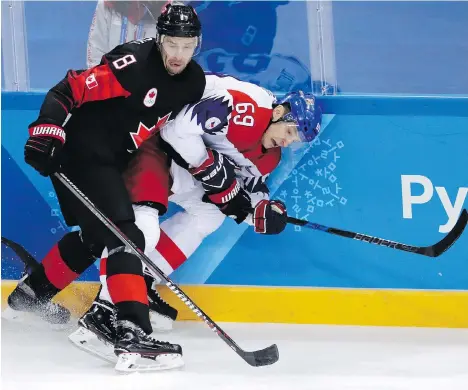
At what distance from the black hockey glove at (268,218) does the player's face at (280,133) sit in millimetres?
223

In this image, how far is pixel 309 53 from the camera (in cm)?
364

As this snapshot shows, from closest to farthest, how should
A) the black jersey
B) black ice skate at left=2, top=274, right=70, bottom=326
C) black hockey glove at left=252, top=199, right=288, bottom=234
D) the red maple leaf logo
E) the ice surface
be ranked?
the ice surface → the black jersey → the red maple leaf logo → black hockey glove at left=252, top=199, right=288, bottom=234 → black ice skate at left=2, top=274, right=70, bottom=326

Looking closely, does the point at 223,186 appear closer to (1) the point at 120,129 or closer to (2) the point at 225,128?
(2) the point at 225,128

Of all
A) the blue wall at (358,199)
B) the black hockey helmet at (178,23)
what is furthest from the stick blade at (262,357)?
the black hockey helmet at (178,23)

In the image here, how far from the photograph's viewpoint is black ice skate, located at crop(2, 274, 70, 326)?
11.3 ft

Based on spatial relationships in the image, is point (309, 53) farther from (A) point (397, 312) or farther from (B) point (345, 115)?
(A) point (397, 312)

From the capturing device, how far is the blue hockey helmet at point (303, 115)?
319cm

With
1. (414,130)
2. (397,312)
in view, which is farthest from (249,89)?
(397,312)

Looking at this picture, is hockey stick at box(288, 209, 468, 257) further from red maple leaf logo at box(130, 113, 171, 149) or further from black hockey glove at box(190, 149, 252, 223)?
red maple leaf logo at box(130, 113, 171, 149)

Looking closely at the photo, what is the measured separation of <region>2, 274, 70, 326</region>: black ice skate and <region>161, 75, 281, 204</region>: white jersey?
63 cm

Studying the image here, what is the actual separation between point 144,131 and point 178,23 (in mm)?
399

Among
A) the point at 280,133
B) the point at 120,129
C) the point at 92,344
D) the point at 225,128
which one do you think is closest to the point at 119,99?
the point at 120,129

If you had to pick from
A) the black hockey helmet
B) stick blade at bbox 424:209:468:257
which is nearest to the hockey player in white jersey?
the black hockey helmet

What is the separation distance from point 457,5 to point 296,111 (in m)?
1.07
